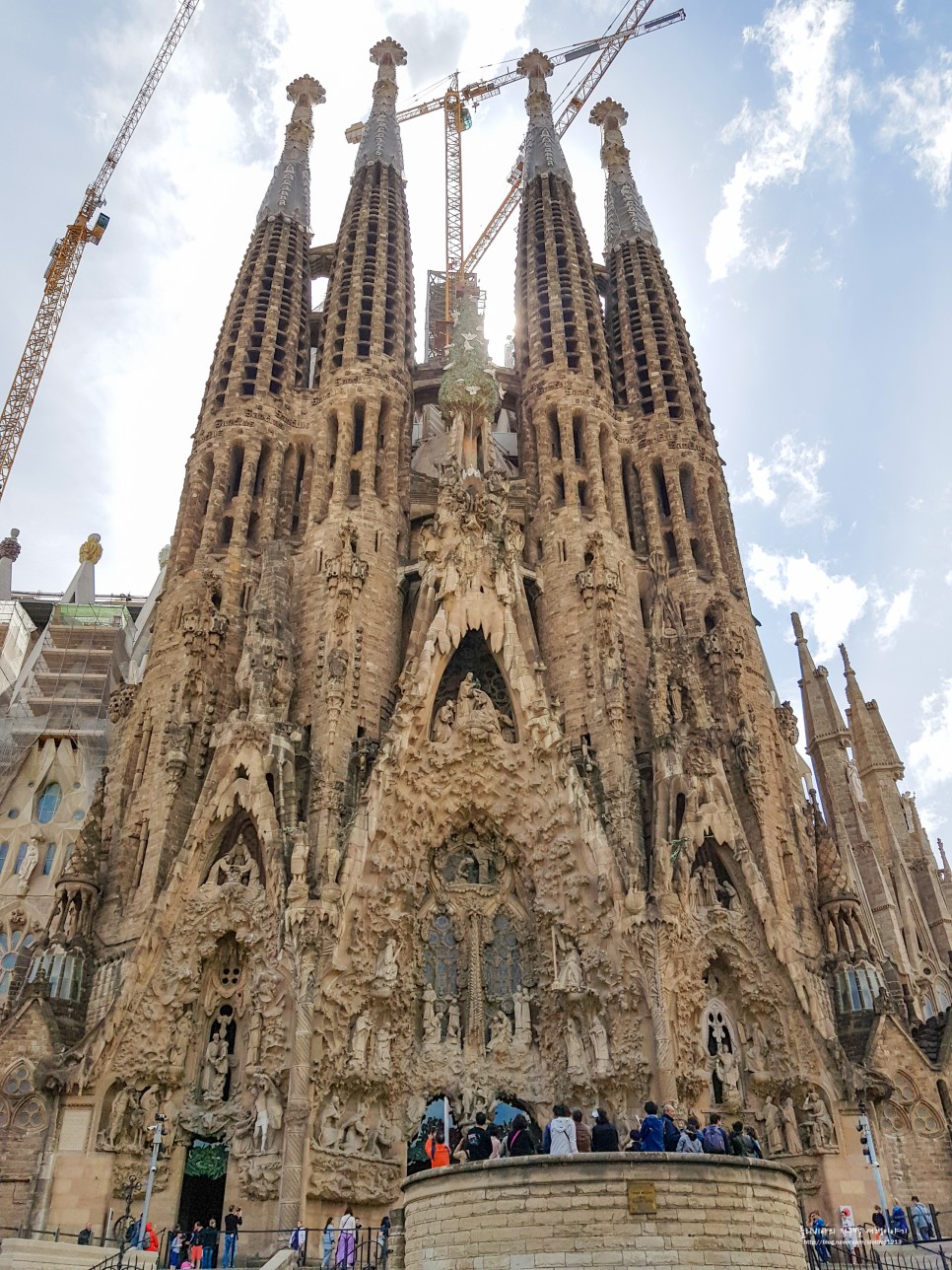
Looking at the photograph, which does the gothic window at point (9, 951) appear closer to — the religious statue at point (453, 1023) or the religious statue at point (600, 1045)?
the religious statue at point (453, 1023)

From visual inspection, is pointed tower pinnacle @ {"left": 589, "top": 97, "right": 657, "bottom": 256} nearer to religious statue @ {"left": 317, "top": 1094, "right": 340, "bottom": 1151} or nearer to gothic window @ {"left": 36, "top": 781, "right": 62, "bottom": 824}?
gothic window @ {"left": 36, "top": 781, "right": 62, "bottom": 824}

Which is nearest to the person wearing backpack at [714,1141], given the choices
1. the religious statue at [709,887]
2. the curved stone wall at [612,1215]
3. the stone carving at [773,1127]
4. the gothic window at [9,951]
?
the curved stone wall at [612,1215]

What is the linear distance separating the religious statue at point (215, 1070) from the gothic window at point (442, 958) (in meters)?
4.33

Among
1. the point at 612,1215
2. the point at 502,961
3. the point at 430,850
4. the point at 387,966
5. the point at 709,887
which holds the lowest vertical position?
the point at 612,1215

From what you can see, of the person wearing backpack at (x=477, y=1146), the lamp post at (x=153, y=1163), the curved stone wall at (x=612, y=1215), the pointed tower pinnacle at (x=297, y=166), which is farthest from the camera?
the pointed tower pinnacle at (x=297, y=166)

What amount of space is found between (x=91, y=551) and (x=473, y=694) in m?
29.4

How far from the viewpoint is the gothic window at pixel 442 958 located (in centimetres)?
2181

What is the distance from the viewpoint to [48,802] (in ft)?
100

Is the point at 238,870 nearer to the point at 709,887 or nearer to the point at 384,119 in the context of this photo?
the point at 709,887


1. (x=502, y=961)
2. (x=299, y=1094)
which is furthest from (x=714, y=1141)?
(x=502, y=961)

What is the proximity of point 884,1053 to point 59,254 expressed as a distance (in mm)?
44358

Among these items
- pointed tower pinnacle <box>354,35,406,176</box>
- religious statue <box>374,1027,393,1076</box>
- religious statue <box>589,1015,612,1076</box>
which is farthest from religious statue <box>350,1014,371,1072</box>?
pointed tower pinnacle <box>354,35,406,176</box>

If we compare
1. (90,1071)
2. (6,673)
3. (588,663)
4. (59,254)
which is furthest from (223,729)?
(59,254)

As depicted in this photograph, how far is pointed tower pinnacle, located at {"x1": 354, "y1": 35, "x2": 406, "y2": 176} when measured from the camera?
127ft
